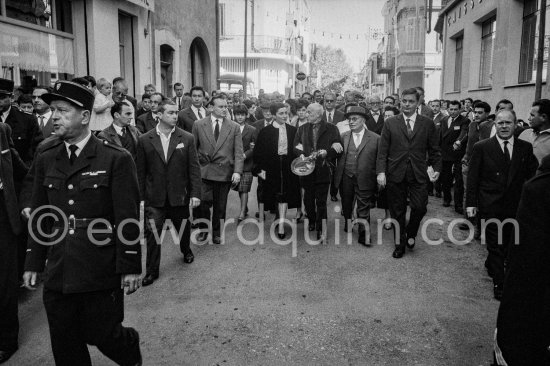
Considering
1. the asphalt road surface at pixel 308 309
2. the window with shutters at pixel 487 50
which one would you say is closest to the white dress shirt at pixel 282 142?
the asphalt road surface at pixel 308 309

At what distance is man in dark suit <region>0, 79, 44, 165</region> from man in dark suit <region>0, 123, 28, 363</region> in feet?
5.94

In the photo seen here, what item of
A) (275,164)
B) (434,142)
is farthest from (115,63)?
(434,142)

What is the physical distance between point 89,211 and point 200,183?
3.29m

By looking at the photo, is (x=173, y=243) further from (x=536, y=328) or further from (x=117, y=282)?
(x=536, y=328)

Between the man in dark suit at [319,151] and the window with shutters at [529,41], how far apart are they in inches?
283

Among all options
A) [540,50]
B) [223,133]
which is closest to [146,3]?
[223,133]

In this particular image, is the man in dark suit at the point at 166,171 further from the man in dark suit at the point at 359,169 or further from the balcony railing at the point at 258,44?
the balcony railing at the point at 258,44

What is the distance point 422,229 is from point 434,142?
77.6 inches

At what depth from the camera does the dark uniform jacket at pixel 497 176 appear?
18.8 feet

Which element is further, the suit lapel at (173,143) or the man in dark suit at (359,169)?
the man in dark suit at (359,169)

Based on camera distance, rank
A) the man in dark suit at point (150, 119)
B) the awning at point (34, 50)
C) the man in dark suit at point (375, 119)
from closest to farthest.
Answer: the man in dark suit at point (150, 119) < the awning at point (34, 50) < the man in dark suit at point (375, 119)

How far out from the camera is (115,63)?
44.8ft

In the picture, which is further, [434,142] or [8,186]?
[434,142]

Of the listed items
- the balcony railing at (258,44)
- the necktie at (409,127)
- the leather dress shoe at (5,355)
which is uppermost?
the balcony railing at (258,44)
